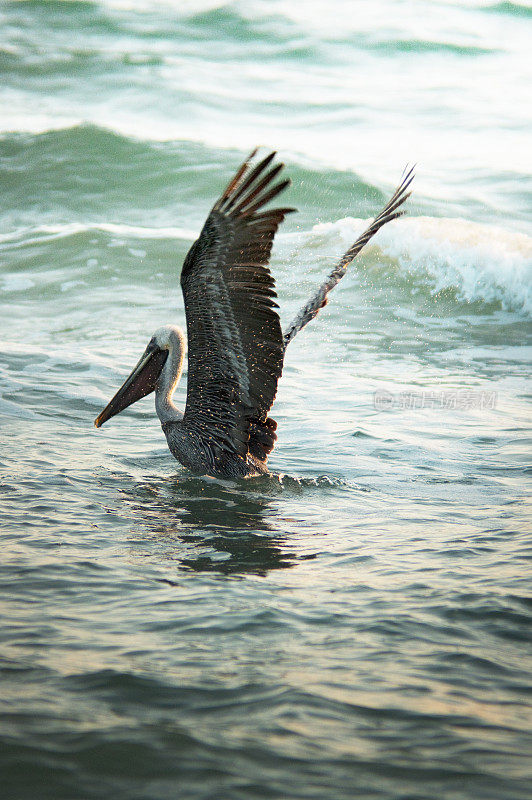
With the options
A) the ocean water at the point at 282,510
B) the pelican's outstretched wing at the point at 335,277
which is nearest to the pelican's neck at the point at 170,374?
the ocean water at the point at 282,510

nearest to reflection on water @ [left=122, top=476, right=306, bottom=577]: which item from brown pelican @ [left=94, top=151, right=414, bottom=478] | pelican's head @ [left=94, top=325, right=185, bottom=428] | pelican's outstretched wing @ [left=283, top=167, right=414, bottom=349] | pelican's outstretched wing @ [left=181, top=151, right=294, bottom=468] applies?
brown pelican @ [left=94, top=151, right=414, bottom=478]

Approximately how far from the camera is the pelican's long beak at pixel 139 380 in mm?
5633

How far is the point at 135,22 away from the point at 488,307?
15.0 m

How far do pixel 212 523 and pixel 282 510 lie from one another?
1.39 feet

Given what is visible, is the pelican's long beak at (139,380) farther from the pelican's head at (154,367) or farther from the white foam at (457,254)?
the white foam at (457,254)

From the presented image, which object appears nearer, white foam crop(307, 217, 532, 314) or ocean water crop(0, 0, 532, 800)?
ocean water crop(0, 0, 532, 800)

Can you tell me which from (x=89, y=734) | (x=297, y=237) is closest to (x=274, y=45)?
(x=297, y=237)

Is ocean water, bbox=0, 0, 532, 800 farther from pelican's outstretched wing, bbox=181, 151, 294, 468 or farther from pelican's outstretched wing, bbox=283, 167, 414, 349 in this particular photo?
pelican's outstretched wing, bbox=283, 167, 414, 349

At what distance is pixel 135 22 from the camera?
72.2 ft

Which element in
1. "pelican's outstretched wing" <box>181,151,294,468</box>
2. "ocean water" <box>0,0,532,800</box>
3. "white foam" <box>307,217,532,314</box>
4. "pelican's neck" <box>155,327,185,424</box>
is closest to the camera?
"ocean water" <box>0,0,532,800</box>

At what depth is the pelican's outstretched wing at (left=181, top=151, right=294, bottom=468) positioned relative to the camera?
437cm

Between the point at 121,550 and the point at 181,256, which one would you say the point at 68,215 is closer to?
the point at 181,256

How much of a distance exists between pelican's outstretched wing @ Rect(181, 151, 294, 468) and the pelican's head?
48 cm

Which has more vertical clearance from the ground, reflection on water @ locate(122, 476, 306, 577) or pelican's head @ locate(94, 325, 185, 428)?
pelican's head @ locate(94, 325, 185, 428)
